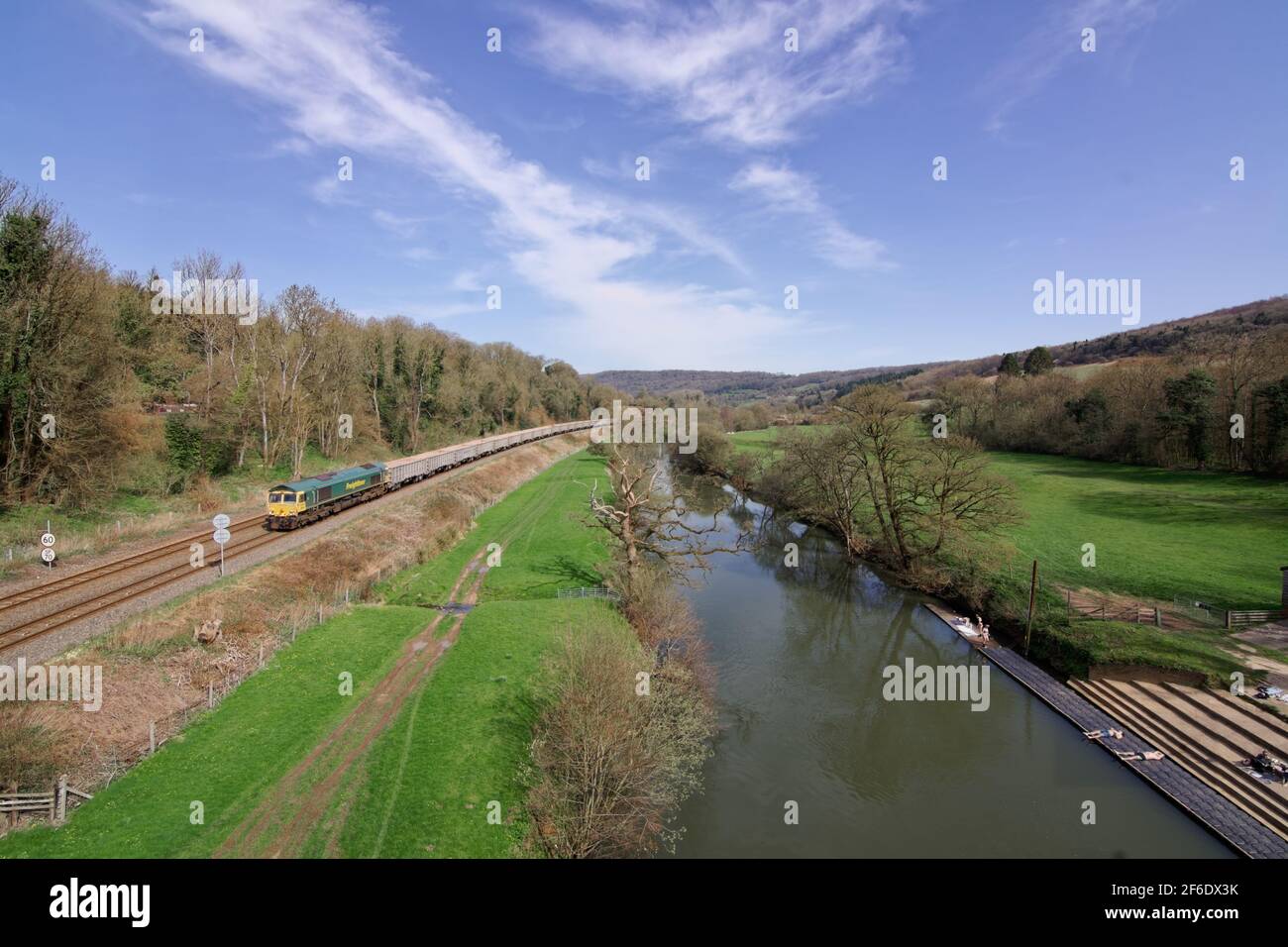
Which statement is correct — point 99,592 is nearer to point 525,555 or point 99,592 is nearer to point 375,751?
point 375,751

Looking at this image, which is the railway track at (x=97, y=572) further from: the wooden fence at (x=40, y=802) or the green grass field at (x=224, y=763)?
the wooden fence at (x=40, y=802)

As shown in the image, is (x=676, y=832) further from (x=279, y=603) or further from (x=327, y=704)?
(x=279, y=603)

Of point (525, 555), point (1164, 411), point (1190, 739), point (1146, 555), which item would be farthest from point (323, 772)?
point (1164, 411)

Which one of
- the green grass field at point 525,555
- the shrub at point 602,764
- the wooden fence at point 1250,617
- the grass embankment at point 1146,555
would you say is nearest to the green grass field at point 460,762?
the shrub at point 602,764

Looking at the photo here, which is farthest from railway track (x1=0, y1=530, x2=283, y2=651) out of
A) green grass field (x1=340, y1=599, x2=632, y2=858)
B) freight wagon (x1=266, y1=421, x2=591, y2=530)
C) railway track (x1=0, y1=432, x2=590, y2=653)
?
green grass field (x1=340, y1=599, x2=632, y2=858)

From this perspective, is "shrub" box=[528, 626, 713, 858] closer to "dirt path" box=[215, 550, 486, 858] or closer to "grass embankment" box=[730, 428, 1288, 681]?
"dirt path" box=[215, 550, 486, 858]
